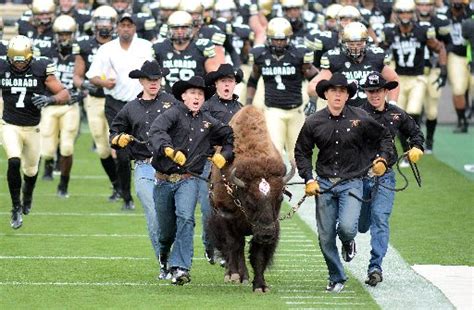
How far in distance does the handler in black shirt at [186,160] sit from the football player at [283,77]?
20.6ft

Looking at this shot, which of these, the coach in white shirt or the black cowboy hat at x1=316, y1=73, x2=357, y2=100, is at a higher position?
the black cowboy hat at x1=316, y1=73, x2=357, y2=100

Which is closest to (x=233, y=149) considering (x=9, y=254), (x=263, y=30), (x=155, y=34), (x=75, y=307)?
(x=75, y=307)

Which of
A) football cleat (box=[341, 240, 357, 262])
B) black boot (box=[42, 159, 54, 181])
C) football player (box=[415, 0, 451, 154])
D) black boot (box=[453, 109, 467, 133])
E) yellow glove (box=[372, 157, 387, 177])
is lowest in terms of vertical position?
black boot (box=[453, 109, 467, 133])

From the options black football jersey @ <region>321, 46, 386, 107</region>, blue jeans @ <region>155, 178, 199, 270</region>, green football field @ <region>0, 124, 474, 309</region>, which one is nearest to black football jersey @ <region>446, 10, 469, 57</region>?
green football field @ <region>0, 124, 474, 309</region>

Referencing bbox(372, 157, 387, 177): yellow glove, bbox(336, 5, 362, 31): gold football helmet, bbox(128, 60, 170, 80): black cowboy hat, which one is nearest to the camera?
bbox(372, 157, 387, 177): yellow glove

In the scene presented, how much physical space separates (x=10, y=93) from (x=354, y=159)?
17.7 feet

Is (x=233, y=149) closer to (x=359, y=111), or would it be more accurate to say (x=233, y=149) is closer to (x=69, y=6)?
(x=359, y=111)

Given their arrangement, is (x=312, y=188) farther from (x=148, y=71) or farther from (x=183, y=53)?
(x=183, y=53)

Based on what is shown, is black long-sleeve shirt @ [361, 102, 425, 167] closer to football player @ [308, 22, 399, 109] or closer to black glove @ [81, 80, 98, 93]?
football player @ [308, 22, 399, 109]

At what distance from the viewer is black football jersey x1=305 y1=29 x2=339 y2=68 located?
66.9 feet

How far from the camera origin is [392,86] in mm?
14109

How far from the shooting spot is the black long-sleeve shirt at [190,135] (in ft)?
44.2

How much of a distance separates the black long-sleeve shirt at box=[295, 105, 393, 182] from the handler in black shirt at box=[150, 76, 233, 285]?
613 millimetres

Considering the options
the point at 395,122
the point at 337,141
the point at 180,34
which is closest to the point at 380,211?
the point at 395,122
